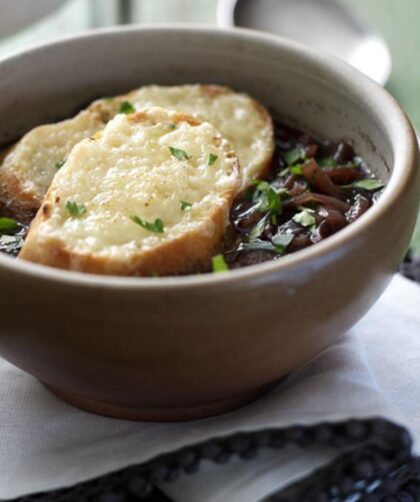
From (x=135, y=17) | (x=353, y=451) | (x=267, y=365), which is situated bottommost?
(x=135, y=17)

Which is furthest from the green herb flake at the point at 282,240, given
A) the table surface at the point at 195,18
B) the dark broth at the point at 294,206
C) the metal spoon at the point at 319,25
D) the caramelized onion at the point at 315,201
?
the table surface at the point at 195,18

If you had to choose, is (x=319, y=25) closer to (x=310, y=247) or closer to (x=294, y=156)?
(x=294, y=156)

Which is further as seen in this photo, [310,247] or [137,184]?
[137,184]

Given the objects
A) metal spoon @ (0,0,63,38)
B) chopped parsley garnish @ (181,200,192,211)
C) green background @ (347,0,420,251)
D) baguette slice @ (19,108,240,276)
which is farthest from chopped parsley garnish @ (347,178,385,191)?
metal spoon @ (0,0,63,38)

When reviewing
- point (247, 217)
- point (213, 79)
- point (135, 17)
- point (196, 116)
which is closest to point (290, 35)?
point (135, 17)

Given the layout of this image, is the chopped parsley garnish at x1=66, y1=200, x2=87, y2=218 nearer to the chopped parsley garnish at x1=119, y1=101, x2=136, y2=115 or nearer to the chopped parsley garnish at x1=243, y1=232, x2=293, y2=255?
the chopped parsley garnish at x1=243, y1=232, x2=293, y2=255

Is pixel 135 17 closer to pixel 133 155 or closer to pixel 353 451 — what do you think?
pixel 133 155

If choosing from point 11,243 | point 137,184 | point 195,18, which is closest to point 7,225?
→ point 11,243
